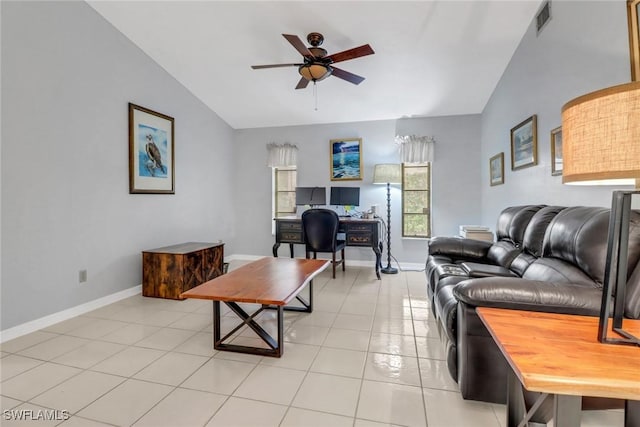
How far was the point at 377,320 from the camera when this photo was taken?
8.89 feet

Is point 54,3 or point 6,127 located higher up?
point 54,3

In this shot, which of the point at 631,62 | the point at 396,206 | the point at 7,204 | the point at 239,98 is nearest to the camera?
the point at 631,62

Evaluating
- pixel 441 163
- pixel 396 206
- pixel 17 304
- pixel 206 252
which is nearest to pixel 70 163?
pixel 17 304

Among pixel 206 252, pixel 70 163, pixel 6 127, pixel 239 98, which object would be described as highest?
pixel 239 98

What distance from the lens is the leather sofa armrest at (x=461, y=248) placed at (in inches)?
116

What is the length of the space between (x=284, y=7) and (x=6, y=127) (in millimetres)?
2507

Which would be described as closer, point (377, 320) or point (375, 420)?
point (375, 420)

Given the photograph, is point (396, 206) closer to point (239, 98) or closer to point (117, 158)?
point (239, 98)

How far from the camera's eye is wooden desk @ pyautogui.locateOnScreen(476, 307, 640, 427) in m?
0.72

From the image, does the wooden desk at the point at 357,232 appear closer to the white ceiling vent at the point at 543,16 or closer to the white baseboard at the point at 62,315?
the white baseboard at the point at 62,315

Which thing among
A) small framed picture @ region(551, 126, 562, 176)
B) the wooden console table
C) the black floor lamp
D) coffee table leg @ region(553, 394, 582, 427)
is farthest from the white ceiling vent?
the wooden console table

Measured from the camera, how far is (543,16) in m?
2.50

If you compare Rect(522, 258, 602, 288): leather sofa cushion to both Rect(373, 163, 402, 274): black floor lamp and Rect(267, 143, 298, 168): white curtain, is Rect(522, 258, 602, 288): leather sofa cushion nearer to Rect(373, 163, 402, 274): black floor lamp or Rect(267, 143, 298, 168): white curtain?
Rect(373, 163, 402, 274): black floor lamp

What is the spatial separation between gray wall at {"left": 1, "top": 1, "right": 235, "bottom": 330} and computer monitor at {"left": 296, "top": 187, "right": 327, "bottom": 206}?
1912 millimetres
